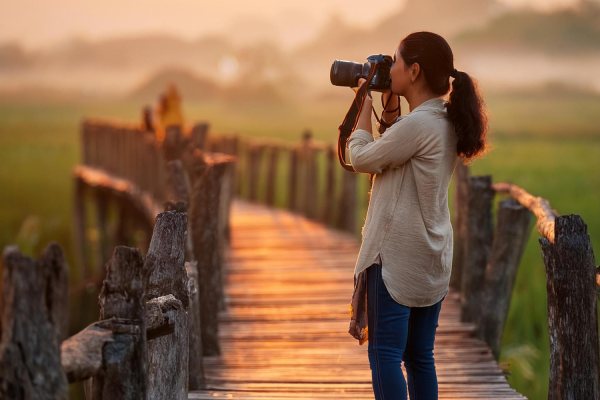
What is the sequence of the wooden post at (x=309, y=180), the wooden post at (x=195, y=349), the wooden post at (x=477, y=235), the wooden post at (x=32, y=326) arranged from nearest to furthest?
1. the wooden post at (x=32, y=326)
2. the wooden post at (x=195, y=349)
3. the wooden post at (x=477, y=235)
4. the wooden post at (x=309, y=180)

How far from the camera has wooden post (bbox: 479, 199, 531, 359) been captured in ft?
17.4

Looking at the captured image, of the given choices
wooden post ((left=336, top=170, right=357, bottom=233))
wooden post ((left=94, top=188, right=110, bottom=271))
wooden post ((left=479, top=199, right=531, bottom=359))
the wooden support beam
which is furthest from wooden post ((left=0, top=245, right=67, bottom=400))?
wooden post ((left=94, top=188, right=110, bottom=271))

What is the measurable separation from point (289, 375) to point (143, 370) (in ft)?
6.13

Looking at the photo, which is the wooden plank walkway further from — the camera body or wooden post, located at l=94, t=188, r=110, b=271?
wooden post, located at l=94, t=188, r=110, b=271

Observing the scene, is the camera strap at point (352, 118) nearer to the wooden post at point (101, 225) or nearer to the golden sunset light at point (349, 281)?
the golden sunset light at point (349, 281)

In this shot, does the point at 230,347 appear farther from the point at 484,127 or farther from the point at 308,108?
the point at 308,108

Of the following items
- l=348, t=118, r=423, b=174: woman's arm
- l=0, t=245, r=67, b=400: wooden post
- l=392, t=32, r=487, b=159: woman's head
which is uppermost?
l=392, t=32, r=487, b=159: woman's head

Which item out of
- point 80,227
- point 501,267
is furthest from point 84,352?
point 80,227

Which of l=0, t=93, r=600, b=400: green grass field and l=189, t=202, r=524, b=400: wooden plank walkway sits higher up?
l=189, t=202, r=524, b=400: wooden plank walkway

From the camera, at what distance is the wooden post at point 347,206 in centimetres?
1027

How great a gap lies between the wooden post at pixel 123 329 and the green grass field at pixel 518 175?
1346 millimetres

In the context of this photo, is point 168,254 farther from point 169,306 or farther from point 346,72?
point 346,72

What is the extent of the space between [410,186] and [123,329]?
3.33ft

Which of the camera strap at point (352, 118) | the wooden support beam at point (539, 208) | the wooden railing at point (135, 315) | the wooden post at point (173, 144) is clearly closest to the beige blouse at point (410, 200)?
the camera strap at point (352, 118)
